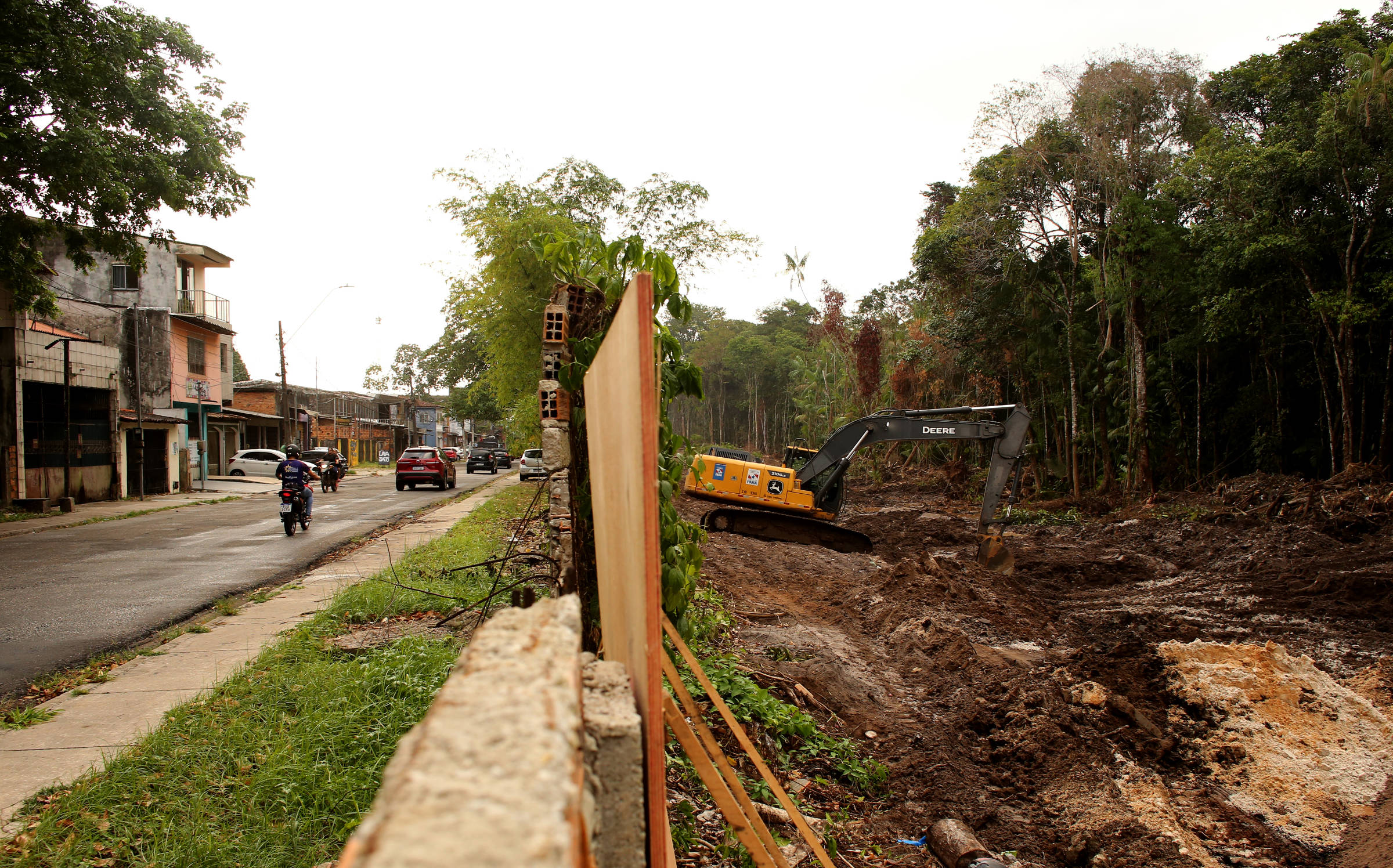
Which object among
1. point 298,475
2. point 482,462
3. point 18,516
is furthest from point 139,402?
point 482,462

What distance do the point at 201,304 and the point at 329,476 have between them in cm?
1302

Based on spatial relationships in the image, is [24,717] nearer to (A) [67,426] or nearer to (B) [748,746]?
(B) [748,746]

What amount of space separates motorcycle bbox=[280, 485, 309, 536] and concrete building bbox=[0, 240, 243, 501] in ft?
22.2

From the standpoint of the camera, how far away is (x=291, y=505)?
14.3 metres

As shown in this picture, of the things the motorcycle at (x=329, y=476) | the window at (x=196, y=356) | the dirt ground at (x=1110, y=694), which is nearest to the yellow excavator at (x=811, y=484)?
the dirt ground at (x=1110, y=694)

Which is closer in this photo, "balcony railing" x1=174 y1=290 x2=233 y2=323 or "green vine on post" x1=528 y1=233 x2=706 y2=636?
"green vine on post" x1=528 y1=233 x2=706 y2=636

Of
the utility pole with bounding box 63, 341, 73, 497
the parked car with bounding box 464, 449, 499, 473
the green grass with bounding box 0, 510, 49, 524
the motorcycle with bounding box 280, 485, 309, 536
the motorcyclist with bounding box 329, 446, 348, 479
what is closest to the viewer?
the motorcycle with bounding box 280, 485, 309, 536

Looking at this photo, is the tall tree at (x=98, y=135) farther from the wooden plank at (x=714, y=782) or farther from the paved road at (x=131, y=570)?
the wooden plank at (x=714, y=782)

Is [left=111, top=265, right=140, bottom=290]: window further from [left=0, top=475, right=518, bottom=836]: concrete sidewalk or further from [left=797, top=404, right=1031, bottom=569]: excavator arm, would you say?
[left=797, top=404, right=1031, bottom=569]: excavator arm

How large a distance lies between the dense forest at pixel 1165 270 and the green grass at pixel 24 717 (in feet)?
37.9

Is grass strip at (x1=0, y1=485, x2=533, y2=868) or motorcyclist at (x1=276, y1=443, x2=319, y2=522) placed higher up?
motorcyclist at (x1=276, y1=443, x2=319, y2=522)

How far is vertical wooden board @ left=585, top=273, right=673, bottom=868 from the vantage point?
1.72m

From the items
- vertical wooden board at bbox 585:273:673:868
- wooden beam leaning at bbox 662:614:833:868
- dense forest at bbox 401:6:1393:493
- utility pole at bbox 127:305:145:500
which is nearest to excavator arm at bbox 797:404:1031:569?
dense forest at bbox 401:6:1393:493

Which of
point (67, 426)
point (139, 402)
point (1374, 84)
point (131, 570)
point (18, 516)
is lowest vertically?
point (131, 570)
